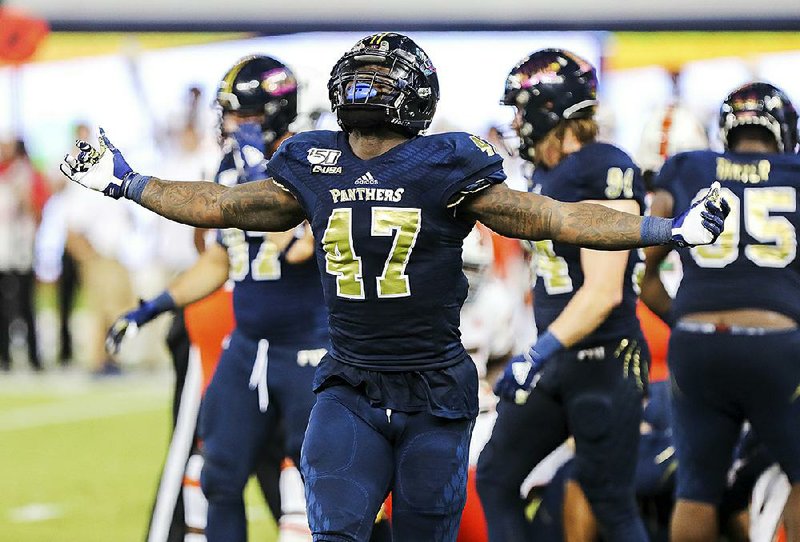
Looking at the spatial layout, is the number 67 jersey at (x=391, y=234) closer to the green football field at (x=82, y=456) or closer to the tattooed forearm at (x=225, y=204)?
the tattooed forearm at (x=225, y=204)

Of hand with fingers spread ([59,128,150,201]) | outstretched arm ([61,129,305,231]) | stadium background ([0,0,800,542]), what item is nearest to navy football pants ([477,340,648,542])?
outstretched arm ([61,129,305,231])

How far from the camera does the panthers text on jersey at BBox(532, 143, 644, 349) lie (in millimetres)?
4566

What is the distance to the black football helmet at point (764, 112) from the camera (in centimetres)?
473

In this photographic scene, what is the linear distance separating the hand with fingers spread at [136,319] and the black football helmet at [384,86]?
1.84m

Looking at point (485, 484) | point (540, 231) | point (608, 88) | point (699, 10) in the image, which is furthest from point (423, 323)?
point (699, 10)

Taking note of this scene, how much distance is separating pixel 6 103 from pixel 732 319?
Answer: 406 inches

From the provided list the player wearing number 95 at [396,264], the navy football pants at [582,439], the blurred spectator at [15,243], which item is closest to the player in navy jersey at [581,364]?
the navy football pants at [582,439]

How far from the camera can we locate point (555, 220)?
3.59 metres

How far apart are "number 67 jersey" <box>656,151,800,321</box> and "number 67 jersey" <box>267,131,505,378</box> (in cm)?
124

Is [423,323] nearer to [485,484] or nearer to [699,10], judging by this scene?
[485,484]

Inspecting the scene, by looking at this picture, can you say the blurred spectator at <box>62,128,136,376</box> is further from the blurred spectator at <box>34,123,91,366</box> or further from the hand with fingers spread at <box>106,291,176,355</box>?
the hand with fingers spread at <box>106,291,176,355</box>

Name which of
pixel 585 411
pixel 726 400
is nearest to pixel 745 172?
pixel 726 400

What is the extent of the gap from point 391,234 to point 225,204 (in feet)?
1.79

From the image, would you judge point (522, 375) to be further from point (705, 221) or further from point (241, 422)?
point (241, 422)
